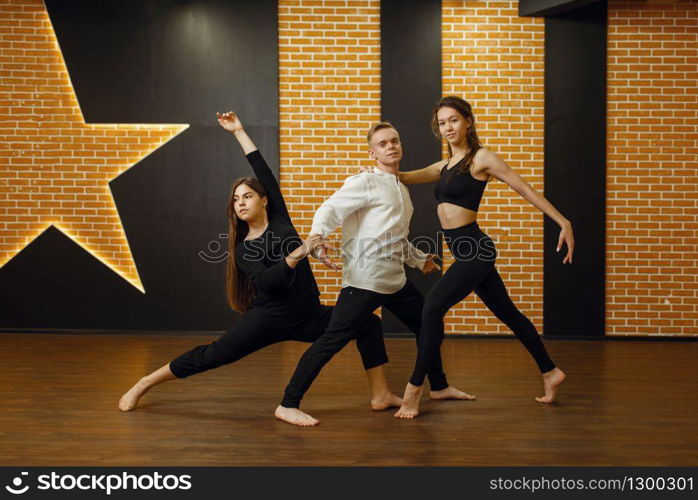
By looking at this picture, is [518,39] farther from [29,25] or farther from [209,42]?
[29,25]

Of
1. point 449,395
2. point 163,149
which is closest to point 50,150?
point 163,149

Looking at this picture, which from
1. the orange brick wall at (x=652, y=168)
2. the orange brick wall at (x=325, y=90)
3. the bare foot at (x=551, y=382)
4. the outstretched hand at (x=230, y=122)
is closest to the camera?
the outstretched hand at (x=230, y=122)

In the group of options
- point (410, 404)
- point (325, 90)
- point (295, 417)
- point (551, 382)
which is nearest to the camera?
point (295, 417)

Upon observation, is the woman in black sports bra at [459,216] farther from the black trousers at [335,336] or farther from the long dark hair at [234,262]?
the long dark hair at [234,262]

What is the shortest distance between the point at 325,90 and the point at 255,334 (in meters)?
2.73

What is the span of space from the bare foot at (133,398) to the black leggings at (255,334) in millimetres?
217

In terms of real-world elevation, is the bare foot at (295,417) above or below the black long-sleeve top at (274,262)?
below

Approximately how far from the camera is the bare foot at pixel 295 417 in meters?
2.88

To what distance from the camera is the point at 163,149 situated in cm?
525

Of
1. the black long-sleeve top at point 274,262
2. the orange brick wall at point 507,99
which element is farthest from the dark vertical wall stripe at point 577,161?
the black long-sleeve top at point 274,262

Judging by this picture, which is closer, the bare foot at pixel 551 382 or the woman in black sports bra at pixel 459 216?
the woman in black sports bra at pixel 459 216

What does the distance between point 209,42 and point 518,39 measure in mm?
2316

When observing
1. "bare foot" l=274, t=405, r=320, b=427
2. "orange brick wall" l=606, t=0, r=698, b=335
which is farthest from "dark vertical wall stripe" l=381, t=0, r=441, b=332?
"bare foot" l=274, t=405, r=320, b=427

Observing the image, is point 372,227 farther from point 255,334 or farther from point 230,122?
point 230,122
